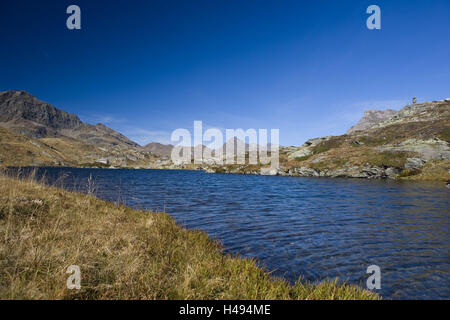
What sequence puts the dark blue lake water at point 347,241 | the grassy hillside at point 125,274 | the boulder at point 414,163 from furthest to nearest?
1. the boulder at point 414,163
2. the dark blue lake water at point 347,241
3. the grassy hillside at point 125,274

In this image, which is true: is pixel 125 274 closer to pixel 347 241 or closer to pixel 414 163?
pixel 347 241

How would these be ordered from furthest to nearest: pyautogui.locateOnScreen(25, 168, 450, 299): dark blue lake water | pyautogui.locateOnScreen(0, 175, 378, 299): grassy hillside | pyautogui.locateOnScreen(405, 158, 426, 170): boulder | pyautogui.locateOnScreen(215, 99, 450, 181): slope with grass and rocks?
pyautogui.locateOnScreen(405, 158, 426, 170): boulder, pyautogui.locateOnScreen(215, 99, 450, 181): slope with grass and rocks, pyautogui.locateOnScreen(25, 168, 450, 299): dark blue lake water, pyautogui.locateOnScreen(0, 175, 378, 299): grassy hillside

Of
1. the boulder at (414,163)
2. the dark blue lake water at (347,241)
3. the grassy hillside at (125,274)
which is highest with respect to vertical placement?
the boulder at (414,163)

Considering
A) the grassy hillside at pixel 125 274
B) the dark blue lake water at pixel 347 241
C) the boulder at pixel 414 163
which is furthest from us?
the boulder at pixel 414 163

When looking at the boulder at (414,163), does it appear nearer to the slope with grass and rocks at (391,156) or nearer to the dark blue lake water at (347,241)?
the slope with grass and rocks at (391,156)

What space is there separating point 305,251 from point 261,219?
246 inches

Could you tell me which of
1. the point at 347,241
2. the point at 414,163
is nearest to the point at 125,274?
the point at 347,241

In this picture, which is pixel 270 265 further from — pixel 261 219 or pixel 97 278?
pixel 261 219

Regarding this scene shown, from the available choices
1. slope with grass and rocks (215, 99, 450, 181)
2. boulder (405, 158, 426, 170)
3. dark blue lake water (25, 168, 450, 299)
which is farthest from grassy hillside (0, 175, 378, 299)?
boulder (405, 158, 426, 170)

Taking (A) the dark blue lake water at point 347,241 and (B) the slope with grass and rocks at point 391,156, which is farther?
(B) the slope with grass and rocks at point 391,156

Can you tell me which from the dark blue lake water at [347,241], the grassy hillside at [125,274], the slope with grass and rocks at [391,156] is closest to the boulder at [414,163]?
the slope with grass and rocks at [391,156]

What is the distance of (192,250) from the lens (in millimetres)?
7621

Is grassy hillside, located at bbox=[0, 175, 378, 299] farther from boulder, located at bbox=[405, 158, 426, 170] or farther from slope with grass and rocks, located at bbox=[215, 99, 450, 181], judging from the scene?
boulder, located at bbox=[405, 158, 426, 170]
